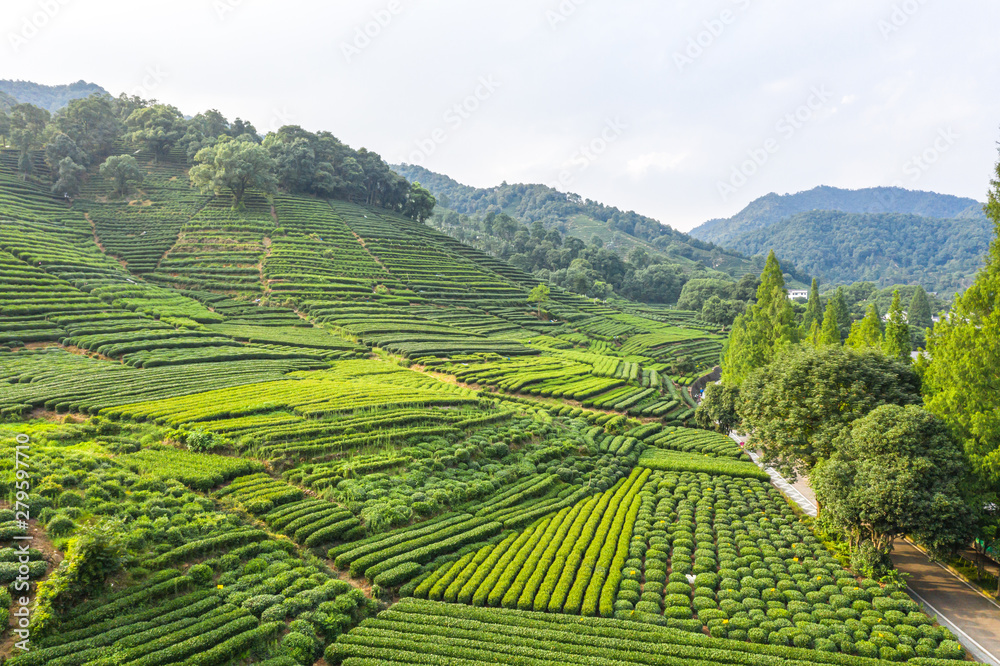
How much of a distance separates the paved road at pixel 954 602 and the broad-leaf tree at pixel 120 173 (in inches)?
4909

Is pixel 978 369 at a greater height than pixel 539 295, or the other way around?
pixel 539 295

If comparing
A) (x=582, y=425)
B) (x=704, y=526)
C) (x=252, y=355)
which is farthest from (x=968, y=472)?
(x=252, y=355)

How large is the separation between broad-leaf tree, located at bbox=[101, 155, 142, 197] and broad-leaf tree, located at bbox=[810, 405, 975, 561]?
120258 millimetres

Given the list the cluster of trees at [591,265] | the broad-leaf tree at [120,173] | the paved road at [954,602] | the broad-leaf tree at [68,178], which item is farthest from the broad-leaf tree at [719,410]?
the broad-leaf tree at [68,178]

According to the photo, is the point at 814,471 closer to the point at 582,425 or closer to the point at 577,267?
the point at 582,425

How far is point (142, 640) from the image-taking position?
15.5 meters

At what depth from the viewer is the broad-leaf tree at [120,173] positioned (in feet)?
321

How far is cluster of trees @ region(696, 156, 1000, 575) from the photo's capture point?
23328mm

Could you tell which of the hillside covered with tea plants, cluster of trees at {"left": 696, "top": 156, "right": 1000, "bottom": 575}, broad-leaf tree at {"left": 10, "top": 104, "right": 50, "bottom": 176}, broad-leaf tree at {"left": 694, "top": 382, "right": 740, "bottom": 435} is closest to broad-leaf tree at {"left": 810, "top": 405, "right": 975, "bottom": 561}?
cluster of trees at {"left": 696, "top": 156, "right": 1000, "bottom": 575}

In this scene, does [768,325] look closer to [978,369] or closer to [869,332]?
[869,332]

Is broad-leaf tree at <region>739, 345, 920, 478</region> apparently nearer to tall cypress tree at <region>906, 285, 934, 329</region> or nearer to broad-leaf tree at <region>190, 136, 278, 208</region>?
broad-leaf tree at <region>190, 136, 278, 208</region>

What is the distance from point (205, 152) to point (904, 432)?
114 m

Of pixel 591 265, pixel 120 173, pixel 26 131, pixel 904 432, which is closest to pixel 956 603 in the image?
pixel 904 432

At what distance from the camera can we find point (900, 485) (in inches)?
920
